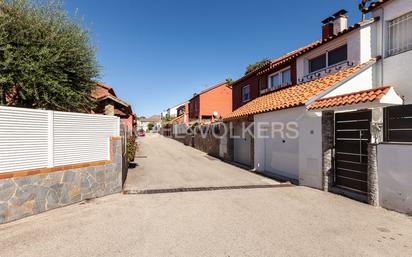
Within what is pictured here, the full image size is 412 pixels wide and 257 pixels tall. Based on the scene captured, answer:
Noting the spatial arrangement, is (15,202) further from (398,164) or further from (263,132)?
(263,132)

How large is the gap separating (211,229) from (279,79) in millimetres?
12632

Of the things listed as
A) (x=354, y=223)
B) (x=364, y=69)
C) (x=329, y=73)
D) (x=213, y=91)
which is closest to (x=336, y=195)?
(x=354, y=223)

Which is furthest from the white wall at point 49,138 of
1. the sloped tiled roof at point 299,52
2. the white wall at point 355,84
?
the sloped tiled roof at point 299,52

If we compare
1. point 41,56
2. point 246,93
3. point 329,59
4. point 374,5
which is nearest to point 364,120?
point 374,5

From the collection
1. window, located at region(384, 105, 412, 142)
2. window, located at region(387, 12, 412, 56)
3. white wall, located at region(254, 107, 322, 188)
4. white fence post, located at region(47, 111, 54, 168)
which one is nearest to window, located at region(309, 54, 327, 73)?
window, located at region(387, 12, 412, 56)

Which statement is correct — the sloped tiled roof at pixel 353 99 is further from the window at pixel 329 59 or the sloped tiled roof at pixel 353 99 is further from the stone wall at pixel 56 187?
the stone wall at pixel 56 187

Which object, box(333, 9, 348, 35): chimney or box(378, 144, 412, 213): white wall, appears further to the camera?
box(333, 9, 348, 35): chimney

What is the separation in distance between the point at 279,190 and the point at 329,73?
6534 mm

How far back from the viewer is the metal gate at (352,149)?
7.63 meters

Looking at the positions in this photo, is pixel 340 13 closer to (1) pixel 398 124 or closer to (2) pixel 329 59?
(2) pixel 329 59

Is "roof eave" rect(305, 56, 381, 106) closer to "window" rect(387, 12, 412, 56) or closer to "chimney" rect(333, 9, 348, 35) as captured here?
"window" rect(387, 12, 412, 56)

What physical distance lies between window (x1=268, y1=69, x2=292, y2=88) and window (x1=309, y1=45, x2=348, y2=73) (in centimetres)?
172

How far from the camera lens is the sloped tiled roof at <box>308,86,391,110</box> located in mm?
7177

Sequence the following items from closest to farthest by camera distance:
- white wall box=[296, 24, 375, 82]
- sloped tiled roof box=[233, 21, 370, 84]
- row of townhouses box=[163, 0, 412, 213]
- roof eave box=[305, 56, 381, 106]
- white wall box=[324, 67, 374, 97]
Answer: row of townhouses box=[163, 0, 412, 213], roof eave box=[305, 56, 381, 106], white wall box=[324, 67, 374, 97], white wall box=[296, 24, 375, 82], sloped tiled roof box=[233, 21, 370, 84]
